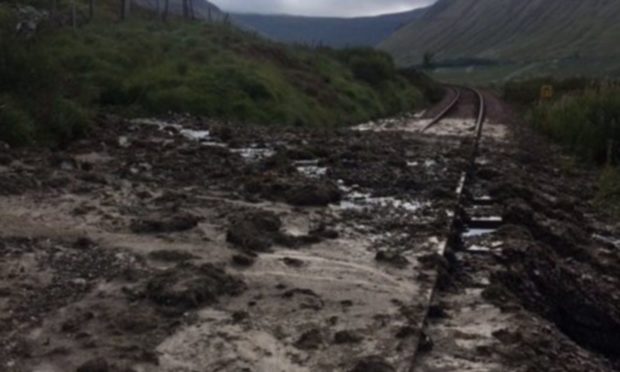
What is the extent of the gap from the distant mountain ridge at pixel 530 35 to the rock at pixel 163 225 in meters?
94.6

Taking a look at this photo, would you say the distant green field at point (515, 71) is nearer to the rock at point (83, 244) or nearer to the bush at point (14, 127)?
the bush at point (14, 127)

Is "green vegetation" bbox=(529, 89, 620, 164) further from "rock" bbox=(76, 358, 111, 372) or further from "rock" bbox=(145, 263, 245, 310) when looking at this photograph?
"rock" bbox=(76, 358, 111, 372)

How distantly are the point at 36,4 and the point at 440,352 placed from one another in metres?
24.4

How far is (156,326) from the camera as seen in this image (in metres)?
6.05

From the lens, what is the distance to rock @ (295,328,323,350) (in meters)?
5.85

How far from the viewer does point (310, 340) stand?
233 inches

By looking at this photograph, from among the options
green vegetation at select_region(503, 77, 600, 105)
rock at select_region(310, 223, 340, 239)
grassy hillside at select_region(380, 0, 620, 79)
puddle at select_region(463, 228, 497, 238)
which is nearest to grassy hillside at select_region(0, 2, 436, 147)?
rock at select_region(310, 223, 340, 239)

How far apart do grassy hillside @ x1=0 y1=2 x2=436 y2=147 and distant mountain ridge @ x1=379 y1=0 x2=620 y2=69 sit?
72.0m

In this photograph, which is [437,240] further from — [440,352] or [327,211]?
[440,352]

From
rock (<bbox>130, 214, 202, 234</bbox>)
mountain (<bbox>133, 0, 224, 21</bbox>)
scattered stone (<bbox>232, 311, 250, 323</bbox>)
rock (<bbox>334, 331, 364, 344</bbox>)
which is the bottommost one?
mountain (<bbox>133, 0, 224, 21</bbox>)

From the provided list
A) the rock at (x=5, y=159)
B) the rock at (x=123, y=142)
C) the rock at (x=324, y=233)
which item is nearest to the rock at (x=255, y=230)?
the rock at (x=324, y=233)

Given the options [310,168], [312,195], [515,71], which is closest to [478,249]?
[312,195]

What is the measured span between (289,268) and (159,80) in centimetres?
1598

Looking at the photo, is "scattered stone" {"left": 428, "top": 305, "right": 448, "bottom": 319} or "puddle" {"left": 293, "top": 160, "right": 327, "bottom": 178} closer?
"scattered stone" {"left": 428, "top": 305, "right": 448, "bottom": 319}
